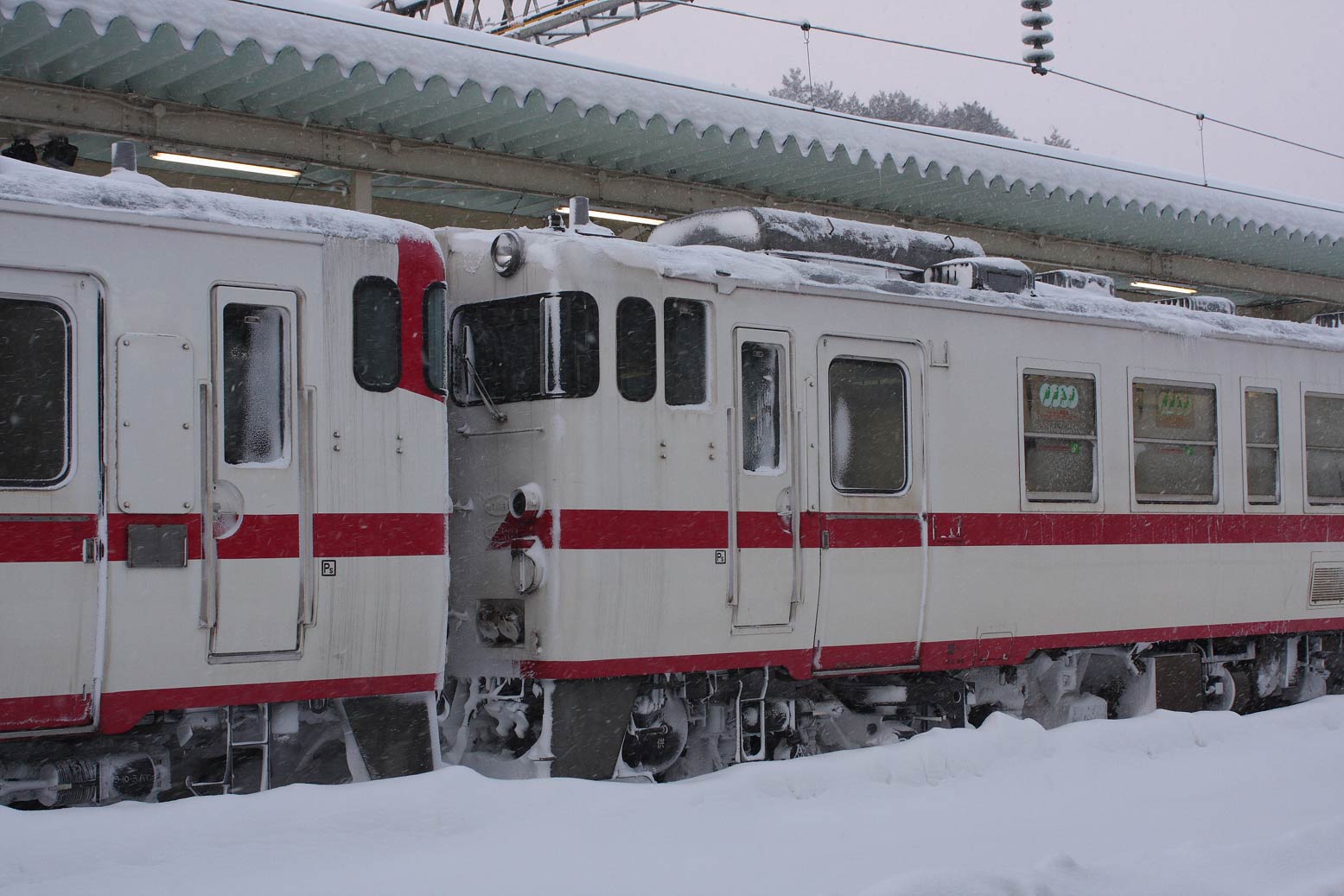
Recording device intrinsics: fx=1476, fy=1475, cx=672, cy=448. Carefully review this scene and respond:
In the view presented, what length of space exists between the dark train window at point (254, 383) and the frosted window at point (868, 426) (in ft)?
11.3

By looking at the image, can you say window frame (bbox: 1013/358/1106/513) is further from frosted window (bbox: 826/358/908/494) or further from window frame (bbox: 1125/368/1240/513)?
frosted window (bbox: 826/358/908/494)

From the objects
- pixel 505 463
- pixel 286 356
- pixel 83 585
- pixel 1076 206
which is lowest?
pixel 83 585

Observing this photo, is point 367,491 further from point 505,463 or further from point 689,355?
point 689,355

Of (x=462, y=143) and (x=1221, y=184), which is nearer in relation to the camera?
(x=462, y=143)

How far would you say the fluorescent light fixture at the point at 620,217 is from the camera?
43.0 ft

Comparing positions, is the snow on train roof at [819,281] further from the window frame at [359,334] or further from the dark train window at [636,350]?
the window frame at [359,334]

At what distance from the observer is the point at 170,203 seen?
265 inches

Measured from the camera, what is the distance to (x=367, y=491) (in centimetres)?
710

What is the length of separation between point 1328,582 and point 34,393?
10005 mm

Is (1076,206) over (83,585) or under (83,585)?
over

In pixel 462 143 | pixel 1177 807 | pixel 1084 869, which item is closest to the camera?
pixel 1084 869

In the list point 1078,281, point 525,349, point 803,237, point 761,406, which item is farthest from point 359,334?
point 1078,281

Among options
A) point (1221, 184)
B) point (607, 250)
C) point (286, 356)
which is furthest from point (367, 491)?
point (1221, 184)

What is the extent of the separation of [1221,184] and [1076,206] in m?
3.89
